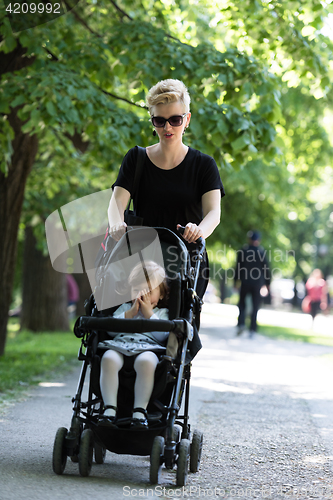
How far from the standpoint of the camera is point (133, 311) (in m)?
4.02

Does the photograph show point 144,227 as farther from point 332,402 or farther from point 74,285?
point 74,285

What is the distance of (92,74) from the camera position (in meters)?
8.45

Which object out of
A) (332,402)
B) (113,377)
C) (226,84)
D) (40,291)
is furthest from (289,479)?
(40,291)

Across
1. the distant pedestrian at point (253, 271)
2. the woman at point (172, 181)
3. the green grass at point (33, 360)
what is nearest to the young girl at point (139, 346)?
the woman at point (172, 181)

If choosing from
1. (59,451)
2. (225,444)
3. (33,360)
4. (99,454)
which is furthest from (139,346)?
(33,360)

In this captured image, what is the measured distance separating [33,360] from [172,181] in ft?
21.0

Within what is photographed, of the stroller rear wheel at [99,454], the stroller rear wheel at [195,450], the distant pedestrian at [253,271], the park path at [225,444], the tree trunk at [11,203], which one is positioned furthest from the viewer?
the distant pedestrian at [253,271]

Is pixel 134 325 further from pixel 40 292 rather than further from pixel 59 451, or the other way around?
pixel 40 292

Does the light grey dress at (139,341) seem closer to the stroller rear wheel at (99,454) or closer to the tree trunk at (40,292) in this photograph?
the stroller rear wheel at (99,454)

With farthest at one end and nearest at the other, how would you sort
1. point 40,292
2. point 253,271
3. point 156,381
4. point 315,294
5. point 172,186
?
point 315,294 → point 40,292 → point 253,271 → point 172,186 → point 156,381

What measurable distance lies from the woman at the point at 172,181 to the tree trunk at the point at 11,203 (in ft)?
17.0

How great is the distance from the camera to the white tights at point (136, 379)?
3.78 meters

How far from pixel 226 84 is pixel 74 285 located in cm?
1356

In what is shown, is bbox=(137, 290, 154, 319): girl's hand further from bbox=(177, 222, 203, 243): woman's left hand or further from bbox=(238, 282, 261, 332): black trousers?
bbox=(238, 282, 261, 332): black trousers
